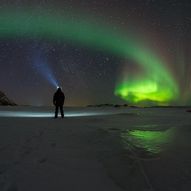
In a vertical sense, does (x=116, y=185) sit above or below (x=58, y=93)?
below

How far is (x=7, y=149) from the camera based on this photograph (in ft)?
17.6

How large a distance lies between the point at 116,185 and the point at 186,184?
0.89 meters

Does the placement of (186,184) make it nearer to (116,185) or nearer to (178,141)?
(116,185)

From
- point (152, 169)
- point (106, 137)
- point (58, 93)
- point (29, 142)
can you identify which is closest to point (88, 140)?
point (106, 137)

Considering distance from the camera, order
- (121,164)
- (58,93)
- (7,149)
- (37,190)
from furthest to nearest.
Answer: (58,93), (7,149), (121,164), (37,190)

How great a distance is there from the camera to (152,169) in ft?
12.9

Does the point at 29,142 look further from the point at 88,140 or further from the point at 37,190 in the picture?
the point at 37,190

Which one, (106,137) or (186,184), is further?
(106,137)

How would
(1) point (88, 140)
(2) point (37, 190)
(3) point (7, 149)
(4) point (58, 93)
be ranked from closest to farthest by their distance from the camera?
(2) point (37, 190)
(3) point (7, 149)
(1) point (88, 140)
(4) point (58, 93)

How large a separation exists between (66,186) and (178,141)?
11.5ft

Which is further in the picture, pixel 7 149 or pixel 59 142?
pixel 59 142

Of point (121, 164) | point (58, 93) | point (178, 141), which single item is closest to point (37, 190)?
point (121, 164)

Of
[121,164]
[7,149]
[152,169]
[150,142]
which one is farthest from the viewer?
[150,142]

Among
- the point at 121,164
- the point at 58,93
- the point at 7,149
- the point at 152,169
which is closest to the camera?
the point at 152,169
